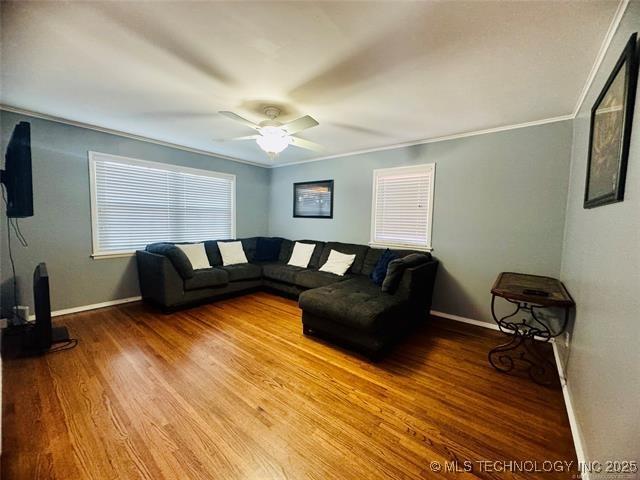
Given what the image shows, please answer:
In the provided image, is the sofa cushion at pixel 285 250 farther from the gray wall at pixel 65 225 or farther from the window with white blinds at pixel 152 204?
the gray wall at pixel 65 225

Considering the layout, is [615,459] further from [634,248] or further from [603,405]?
[634,248]

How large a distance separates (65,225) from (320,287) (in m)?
3.30

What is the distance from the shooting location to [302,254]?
4555mm

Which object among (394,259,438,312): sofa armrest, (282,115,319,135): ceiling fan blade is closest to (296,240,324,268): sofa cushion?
(394,259,438,312): sofa armrest

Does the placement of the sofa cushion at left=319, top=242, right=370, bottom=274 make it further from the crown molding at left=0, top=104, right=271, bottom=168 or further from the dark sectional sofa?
the crown molding at left=0, top=104, right=271, bottom=168

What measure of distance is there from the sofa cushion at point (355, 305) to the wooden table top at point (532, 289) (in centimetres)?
92

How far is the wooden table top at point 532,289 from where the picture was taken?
6.49 ft

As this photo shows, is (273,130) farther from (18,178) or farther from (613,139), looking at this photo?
(613,139)

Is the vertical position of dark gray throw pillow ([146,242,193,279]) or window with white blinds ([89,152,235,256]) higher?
window with white blinds ([89,152,235,256])

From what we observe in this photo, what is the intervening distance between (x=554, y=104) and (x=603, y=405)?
2.49 metres

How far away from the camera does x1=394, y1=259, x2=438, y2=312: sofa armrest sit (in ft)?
9.20

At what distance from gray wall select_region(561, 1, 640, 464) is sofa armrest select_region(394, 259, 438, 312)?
4.18 feet

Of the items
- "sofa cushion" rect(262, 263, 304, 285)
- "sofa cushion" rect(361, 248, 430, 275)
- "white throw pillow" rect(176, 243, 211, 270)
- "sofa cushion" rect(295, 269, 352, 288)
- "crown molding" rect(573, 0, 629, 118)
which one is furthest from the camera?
"sofa cushion" rect(262, 263, 304, 285)

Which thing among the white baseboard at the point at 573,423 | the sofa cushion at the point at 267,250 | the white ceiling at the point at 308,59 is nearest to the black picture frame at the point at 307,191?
the sofa cushion at the point at 267,250
